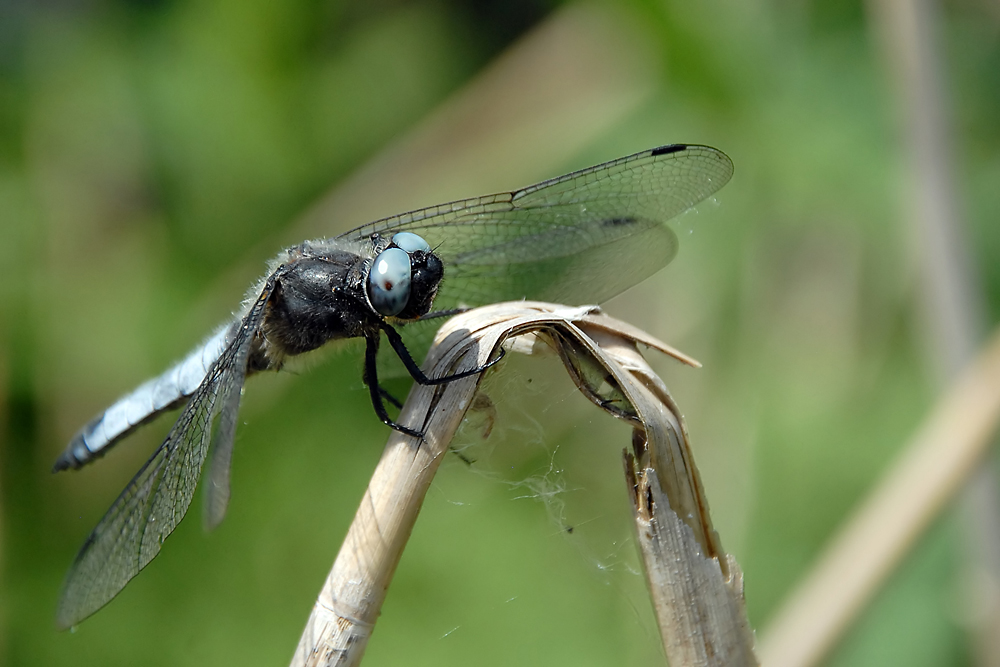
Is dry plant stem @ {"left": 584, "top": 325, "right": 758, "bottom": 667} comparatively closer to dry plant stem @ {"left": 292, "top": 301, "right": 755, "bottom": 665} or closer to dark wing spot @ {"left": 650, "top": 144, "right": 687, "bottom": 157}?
dry plant stem @ {"left": 292, "top": 301, "right": 755, "bottom": 665}

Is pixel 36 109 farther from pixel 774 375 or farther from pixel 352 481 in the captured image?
pixel 774 375

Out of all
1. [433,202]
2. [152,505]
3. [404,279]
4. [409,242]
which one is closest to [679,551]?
[404,279]

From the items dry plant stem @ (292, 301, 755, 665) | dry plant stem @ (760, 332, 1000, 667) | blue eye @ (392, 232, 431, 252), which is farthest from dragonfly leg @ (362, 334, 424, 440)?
dry plant stem @ (760, 332, 1000, 667)

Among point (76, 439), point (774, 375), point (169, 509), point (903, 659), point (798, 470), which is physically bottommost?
point (903, 659)

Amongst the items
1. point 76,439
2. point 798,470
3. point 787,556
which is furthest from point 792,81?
point 76,439

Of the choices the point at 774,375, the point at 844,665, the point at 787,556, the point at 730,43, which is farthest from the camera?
the point at 730,43

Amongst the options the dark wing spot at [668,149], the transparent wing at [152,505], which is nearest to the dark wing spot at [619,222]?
the dark wing spot at [668,149]
